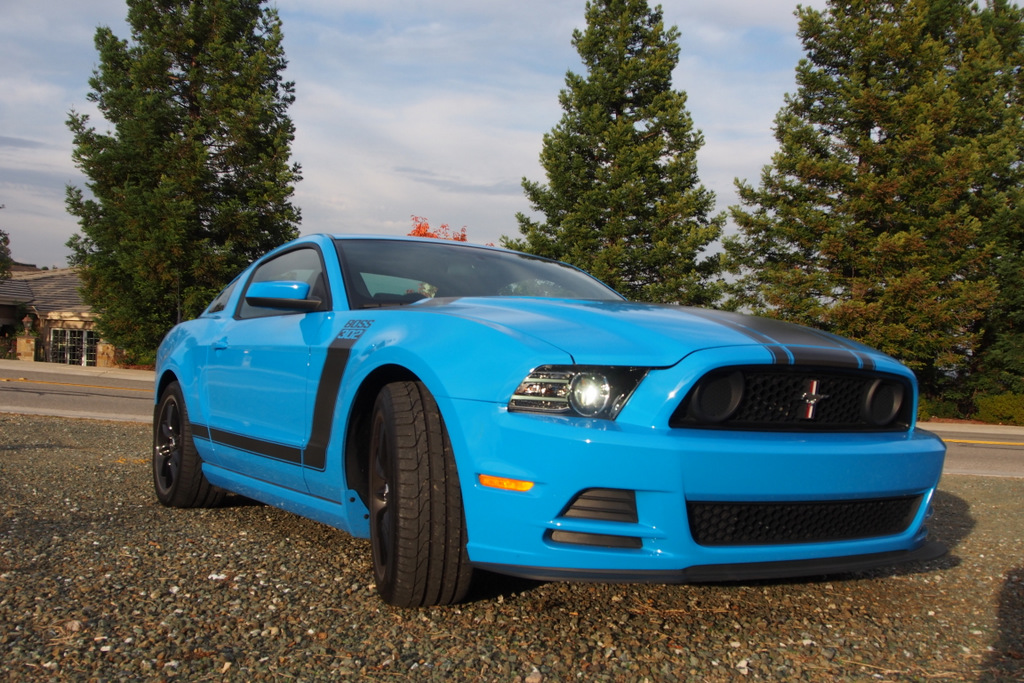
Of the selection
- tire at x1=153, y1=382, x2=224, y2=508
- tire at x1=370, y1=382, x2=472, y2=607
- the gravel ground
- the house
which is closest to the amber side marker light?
tire at x1=370, y1=382, x2=472, y2=607

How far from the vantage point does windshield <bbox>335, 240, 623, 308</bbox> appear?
12.0 ft

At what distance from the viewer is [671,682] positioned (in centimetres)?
239

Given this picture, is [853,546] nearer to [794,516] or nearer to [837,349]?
[794,516]

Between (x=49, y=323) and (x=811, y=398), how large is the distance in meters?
38.2

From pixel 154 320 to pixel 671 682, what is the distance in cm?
2361

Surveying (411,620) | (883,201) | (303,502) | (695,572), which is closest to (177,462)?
(303,502)

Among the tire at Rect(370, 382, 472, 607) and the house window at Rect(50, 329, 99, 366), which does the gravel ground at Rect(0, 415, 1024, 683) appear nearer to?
the tire at Rect(370, 382, 472, 607)

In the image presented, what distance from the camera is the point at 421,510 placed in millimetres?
2688

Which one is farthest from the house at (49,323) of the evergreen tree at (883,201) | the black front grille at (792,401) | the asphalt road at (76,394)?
the black front grille at (792,401)

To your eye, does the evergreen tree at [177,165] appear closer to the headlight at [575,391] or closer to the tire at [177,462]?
the tire at [177,462]

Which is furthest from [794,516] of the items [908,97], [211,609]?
[908,97]

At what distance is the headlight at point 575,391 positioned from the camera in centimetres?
252

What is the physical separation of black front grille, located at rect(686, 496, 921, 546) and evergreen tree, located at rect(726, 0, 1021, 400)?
19.3 meters

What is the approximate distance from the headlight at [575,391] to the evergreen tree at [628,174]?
18874mm
